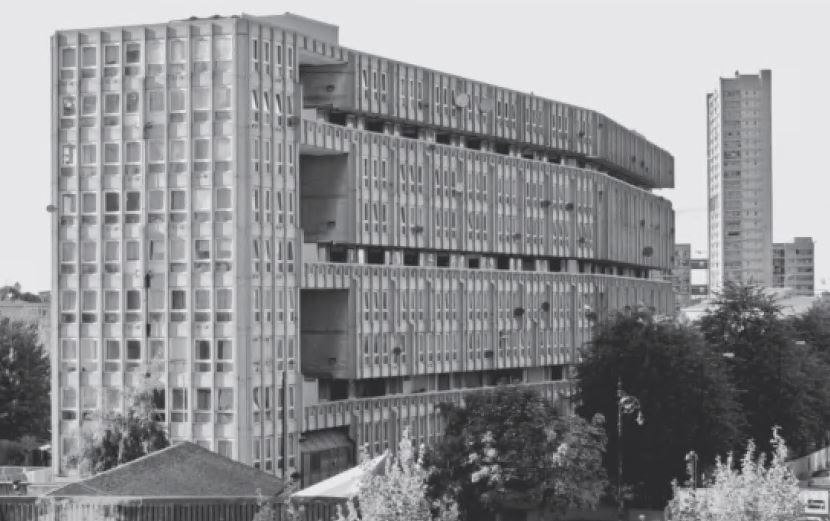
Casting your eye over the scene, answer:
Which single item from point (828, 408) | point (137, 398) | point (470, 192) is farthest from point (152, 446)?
point (828, 408)

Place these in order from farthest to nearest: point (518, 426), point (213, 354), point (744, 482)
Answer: point (213, 354), point (518, 426), point (744, 482)

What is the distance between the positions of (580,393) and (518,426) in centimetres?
1728

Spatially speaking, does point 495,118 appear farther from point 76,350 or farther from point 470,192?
point 76,350

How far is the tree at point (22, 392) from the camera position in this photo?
10562 cm

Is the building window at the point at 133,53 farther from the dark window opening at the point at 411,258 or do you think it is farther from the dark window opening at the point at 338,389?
the dark window opening at the point at 411,258

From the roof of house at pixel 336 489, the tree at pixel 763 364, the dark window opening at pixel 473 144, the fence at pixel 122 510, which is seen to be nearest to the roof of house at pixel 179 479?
the fence at pixel 122 510

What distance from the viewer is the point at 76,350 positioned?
86250 mm

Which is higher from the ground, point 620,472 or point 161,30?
point 161,30

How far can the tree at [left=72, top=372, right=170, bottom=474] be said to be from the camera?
73.9 metres

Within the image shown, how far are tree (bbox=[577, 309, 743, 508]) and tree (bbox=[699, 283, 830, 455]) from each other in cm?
975

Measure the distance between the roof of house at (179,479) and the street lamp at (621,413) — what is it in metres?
27.2

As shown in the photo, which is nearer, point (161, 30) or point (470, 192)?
point (161, 30)

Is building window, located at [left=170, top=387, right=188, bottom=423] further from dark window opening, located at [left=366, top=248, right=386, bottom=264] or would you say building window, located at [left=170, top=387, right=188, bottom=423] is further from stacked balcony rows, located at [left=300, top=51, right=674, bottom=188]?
stacked balcony rows, located at [left=300, top=51, right=674, bottom=188]

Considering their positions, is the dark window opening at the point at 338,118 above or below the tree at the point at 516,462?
above
